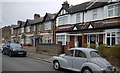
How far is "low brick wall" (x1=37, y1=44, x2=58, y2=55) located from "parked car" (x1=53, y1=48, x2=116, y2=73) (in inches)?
355

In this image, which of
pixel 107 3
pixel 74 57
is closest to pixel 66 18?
pixel 107 3

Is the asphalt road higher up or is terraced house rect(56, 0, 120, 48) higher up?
terraced house rect(56, 0, 120, 48)

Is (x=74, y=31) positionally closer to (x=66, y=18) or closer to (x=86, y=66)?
(x=66, y=18)

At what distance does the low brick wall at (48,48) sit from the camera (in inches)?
733

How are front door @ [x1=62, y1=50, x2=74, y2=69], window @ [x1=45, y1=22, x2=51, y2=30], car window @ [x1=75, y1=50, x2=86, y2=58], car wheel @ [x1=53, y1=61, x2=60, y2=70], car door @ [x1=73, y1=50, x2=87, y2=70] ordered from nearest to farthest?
car door @ [x1=73, y1=50, x2=87, y2=70] → car window @ [x1=75, y1=50, x2=86, y2=58] → front door @ [x1=62, y1=50, x2=74, y2=69] → car wheel @ [x1=53, y1=61, x2=60, y2=70] → window @ [x1=45, y1=22, x2=51, y2=30]

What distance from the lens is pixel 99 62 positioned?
735cm

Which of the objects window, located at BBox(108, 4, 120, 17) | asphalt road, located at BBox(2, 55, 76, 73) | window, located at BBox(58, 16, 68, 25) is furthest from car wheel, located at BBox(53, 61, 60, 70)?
window, located at BBox(58, 16, 68, 25)

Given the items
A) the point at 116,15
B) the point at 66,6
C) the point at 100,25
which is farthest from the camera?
the point at 66,6

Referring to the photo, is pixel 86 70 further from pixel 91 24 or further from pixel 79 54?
pixel 91 24

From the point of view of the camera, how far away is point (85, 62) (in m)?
7.71

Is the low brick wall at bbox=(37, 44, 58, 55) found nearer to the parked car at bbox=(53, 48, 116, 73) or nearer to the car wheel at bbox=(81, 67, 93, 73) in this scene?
the parked car at bbox=(53, 48, 116, 73)

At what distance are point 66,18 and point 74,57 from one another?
15.7 m

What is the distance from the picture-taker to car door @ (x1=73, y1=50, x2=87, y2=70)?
7916 mm

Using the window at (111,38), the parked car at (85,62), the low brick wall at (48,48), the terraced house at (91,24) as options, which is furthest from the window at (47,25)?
the parked car at (85,62)
